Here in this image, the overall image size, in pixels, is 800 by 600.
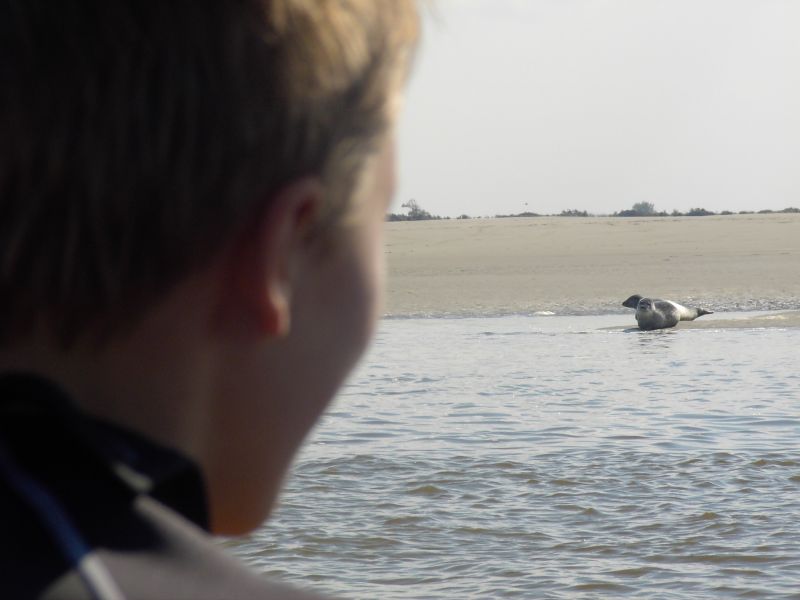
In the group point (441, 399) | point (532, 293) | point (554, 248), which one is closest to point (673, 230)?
point (554, 248)

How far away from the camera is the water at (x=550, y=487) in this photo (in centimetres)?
525

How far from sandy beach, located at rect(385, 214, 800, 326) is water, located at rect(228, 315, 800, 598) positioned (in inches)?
238

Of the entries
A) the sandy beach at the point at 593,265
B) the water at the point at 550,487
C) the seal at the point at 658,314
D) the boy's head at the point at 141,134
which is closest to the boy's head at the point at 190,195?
the boy's head at the point at 141,134

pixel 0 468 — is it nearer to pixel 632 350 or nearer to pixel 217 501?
pixel 217 501

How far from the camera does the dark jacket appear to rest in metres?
0.59

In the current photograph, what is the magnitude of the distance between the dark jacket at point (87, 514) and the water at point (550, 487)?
4471 millimetres

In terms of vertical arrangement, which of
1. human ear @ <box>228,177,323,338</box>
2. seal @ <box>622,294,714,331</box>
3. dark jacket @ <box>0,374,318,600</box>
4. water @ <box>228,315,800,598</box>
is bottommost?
water @ <box>228,315,800,598</box>

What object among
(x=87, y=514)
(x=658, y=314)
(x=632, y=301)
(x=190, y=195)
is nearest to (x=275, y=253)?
(x=190, y=195)

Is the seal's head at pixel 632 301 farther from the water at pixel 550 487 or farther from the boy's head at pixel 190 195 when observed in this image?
the boy's head at pixel 190 195

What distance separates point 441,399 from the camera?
9.81 metres

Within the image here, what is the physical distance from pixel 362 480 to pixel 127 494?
634 cm

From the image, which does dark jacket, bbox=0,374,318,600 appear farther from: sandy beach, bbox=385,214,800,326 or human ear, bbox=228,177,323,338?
sandy beach, bbox=385,214,800,326

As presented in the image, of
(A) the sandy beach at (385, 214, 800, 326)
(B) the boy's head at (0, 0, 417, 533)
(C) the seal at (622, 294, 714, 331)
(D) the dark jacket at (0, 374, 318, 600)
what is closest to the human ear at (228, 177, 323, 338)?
(B) the boy's head at (0, 0, 417, 533)

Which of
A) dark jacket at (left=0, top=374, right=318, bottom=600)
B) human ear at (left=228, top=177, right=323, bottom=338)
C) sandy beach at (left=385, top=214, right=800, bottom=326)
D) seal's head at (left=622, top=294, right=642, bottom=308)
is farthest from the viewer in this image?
sandy beach at (left=385, top=214, right=800, bottom=326)
